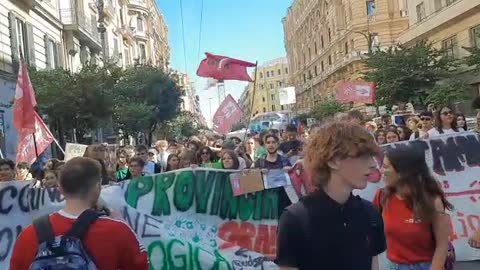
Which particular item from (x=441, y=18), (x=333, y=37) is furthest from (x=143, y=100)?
(x=333, y=37)

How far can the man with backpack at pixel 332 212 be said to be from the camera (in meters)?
2.36

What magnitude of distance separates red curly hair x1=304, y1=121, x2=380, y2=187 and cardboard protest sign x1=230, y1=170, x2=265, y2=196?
4.36 meters

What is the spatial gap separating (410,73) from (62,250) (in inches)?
1427

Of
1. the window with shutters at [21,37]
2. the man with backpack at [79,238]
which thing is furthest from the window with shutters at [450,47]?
the man with backpack at [79,238]

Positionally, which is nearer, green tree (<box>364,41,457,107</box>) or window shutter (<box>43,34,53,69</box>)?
window shutter (<box>43,34,53,69</box>)

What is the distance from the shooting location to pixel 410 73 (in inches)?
1458

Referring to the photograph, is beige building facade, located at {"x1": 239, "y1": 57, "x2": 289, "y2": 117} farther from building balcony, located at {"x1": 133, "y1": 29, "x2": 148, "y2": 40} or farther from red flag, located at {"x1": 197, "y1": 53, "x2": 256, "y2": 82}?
red flag, located at {"x1": 197, "y1": 53, "x2": 256, "y2": 82}

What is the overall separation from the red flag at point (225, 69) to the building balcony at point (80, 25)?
21343 mm

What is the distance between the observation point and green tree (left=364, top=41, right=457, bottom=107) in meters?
36.2

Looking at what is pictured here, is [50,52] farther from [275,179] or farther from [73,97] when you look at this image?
[275,179]

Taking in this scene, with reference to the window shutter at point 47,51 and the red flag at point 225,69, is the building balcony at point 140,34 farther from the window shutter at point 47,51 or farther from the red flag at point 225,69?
the red flag at point 225,69

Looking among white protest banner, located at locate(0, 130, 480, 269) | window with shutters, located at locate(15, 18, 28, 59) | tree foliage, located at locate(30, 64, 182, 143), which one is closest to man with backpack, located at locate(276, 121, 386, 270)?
white protest banner, located at locate(0, 130, 480, 269)

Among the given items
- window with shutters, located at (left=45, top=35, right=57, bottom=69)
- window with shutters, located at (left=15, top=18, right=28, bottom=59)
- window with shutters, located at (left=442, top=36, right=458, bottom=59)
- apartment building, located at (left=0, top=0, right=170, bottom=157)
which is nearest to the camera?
apartment building, located at (left=0, top=0, right=170, bottom=157)

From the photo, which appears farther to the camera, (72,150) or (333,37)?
(333,37)
